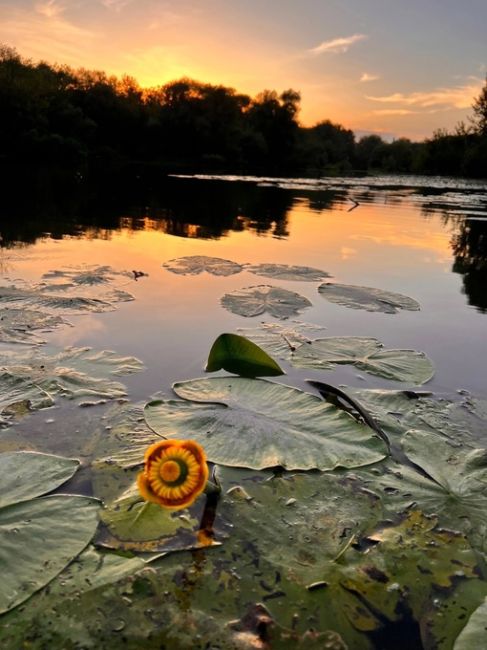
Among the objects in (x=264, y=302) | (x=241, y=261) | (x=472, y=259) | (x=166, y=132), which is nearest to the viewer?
(x=264, y=302)

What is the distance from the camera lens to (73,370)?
1.49 metres

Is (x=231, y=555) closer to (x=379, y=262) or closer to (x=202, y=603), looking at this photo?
(x=202, y=603)

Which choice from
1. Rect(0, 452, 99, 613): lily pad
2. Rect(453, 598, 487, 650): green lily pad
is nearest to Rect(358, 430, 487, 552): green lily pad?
Rect(453, 598, 487, 650): green lily pad

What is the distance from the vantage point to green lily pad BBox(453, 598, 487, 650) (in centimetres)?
68

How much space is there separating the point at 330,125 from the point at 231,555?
3077 inches

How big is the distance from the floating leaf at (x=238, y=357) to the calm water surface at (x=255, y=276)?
117 mm

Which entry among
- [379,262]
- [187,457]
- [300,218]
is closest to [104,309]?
[187,457]

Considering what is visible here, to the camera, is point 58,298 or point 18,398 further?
point 58,298

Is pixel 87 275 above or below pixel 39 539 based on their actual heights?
above

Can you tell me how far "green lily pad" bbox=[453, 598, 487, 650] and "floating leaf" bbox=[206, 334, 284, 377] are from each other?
904 mm

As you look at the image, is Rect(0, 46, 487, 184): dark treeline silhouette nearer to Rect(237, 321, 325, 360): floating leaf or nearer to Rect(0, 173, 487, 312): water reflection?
Rect(0, 173, 487, 312): water reflection

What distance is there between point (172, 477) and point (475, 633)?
1.64ft

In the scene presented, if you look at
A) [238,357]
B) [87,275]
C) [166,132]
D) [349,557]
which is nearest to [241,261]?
[87,275]

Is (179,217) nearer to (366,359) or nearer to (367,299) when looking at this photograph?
(367,299)
